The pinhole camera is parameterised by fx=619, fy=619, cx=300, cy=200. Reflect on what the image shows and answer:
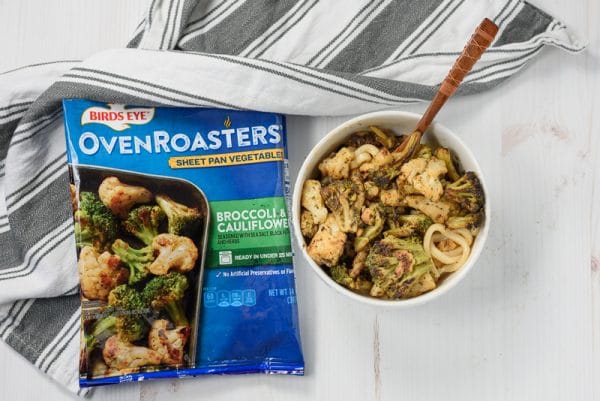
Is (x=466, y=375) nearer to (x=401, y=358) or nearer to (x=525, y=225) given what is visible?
(x=401, y=358)

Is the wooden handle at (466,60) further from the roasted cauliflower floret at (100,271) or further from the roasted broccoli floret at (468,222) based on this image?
the roasted cauliflower floret at (100,271)

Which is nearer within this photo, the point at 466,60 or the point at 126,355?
the point at 466,60

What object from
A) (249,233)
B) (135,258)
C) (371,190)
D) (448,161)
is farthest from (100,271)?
(448,161)

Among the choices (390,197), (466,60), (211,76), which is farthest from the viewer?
(211,76)

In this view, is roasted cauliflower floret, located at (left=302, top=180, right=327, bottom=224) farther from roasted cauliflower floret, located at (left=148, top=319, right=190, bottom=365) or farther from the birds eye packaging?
roasted cauliflower floret, located at (left=148, top=319, right=190, bottom=365)

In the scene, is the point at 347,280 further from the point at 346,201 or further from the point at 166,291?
the point at 166,291

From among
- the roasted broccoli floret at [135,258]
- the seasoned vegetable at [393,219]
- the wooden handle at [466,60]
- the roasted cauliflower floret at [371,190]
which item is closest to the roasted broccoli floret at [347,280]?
the seasoned vegetable at [393,219]
